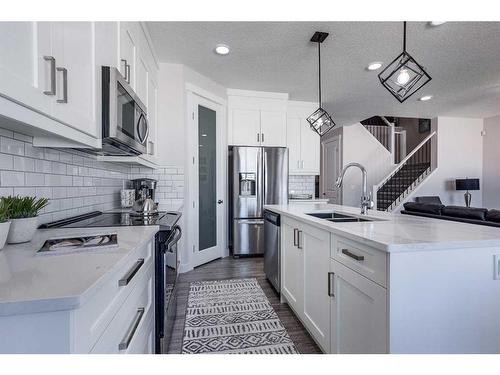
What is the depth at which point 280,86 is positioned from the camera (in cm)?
404

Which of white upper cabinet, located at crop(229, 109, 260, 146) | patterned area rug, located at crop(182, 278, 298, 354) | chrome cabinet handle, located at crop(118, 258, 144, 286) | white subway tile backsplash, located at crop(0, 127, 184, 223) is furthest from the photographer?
white upper cabinet, located at crop(229, 109, 260, 146)

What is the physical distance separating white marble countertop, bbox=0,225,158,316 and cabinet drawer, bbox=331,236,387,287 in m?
1.00

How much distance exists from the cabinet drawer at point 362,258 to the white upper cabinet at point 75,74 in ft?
4.49

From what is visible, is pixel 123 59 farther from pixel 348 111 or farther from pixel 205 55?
pixel 348 111

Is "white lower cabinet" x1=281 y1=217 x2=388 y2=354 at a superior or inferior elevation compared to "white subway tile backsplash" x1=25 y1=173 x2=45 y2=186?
inferior

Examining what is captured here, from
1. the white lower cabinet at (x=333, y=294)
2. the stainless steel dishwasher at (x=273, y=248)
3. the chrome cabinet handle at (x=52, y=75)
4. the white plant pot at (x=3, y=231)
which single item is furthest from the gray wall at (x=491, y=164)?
the white plant pot at (x=3, y=231)

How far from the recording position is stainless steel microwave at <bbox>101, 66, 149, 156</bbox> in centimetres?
129

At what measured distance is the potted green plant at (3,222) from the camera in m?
0.95

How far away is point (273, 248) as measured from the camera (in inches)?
107

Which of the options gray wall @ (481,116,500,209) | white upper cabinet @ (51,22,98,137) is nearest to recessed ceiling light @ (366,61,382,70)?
white upper cabinet @ (51,22,98,137)

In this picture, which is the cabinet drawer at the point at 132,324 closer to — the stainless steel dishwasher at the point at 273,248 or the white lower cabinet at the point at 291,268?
the white lower cabinet at the point at 291,268

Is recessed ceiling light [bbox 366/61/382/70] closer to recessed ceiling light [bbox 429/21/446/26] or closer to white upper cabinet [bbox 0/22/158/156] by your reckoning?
recessed ceiling light [bbox 429/21/446/26]

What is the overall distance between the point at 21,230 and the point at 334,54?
10.8 ft
